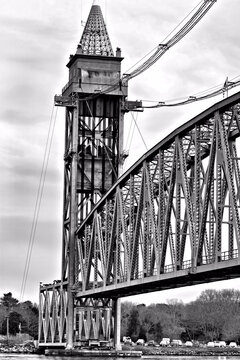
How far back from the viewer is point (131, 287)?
312ft

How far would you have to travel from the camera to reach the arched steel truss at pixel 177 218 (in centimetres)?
6962

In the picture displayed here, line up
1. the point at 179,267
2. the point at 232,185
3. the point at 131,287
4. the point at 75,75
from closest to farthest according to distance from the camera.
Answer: the point at 232,185 → the point at 179,267 → the point at 131,287 → the point at 75,75

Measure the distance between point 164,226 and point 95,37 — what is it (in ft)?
158

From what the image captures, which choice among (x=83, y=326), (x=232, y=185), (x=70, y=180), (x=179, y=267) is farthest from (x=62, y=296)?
(x=232, y=185)

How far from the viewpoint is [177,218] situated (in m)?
77.8

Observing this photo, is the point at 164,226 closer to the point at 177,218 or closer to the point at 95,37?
the point at 177,218

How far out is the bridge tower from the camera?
12075 centimetres

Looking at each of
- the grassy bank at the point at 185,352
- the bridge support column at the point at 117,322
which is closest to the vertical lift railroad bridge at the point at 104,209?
the bridge support column at the point at 117,322

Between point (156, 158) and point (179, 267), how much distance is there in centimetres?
1389

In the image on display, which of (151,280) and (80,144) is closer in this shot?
(151,280)

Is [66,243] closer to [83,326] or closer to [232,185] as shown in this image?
[83,326]

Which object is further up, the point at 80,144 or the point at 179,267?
the point at 80,144

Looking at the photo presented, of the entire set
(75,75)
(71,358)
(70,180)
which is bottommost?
(71,358)

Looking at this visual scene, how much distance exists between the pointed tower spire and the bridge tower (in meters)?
0.12
